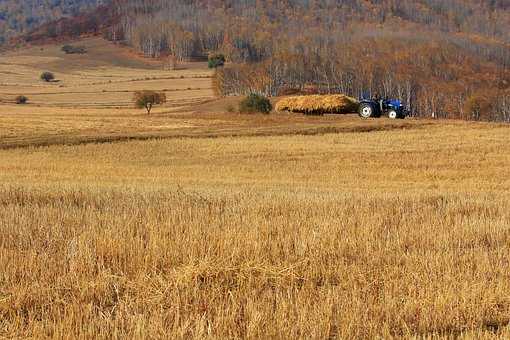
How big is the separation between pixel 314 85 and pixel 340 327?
107126 mm

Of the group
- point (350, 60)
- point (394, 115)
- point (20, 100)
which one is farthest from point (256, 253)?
point (350, 60)

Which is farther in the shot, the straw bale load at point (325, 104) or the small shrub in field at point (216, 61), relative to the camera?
the small shrub in field at point (216, 61)

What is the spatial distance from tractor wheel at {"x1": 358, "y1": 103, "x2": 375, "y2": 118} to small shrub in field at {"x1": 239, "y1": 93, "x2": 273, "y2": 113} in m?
15.5

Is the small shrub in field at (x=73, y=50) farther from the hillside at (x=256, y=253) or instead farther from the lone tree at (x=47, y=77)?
the hillside at (x=256, y=253)

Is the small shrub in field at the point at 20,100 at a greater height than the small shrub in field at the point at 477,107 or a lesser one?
greater

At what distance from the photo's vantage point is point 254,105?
59.8m

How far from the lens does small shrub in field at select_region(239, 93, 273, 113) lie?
59.6 metres

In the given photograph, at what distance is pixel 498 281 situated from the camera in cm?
567

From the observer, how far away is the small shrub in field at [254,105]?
5956 cm

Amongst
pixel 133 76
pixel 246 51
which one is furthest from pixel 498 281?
pixel 246 51

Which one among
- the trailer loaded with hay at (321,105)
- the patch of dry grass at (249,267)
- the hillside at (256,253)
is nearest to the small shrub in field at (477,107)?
the trailer loaded with hay at (321,105)

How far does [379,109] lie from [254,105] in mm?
16941

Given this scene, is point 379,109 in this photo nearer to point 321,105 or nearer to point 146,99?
point 321,105

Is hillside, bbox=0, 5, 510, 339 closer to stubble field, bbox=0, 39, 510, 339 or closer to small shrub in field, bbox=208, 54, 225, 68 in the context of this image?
stubble field, bbox=0, 39, 510, 339
